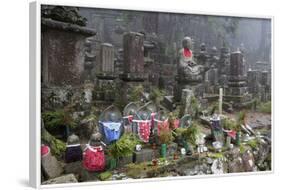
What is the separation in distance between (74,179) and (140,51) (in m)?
1.36

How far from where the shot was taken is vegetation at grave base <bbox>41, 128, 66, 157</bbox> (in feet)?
17.1

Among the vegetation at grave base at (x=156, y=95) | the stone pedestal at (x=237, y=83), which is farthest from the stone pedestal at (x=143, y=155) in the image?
the stone pedestal at (x=237, y=83)

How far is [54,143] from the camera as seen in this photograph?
525 cm

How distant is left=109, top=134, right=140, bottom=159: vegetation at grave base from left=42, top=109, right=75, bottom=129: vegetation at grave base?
1.49ft

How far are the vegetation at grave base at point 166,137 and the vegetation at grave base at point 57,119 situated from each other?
918mm

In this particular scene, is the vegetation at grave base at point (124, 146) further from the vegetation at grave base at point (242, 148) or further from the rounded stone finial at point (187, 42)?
the vegetation at grave base at point (242, 148)

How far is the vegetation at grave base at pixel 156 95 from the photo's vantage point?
5.71 meters

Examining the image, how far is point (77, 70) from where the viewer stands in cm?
538

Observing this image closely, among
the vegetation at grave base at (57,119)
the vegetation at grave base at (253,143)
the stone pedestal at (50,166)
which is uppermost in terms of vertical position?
the vegetation at grave base at (57,119)

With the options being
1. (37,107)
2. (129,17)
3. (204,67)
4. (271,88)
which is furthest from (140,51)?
(271,88)

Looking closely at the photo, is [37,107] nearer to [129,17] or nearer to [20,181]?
[20,181]

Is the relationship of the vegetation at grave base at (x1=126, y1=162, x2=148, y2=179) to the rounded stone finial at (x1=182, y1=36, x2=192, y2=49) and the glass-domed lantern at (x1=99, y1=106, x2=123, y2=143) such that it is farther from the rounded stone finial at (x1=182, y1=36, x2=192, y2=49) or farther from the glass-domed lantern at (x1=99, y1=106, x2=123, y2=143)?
the rounded stone finial at (x1=182, y1=36, x2=192, y2=49)

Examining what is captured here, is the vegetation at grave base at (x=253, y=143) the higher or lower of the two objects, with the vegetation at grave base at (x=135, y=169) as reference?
higher

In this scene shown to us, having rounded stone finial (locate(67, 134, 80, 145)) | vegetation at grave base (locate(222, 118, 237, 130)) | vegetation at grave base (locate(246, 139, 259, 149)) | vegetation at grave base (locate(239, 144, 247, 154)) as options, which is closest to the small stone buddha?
rounded stone finial (locate(67, 134, 80, 145))
